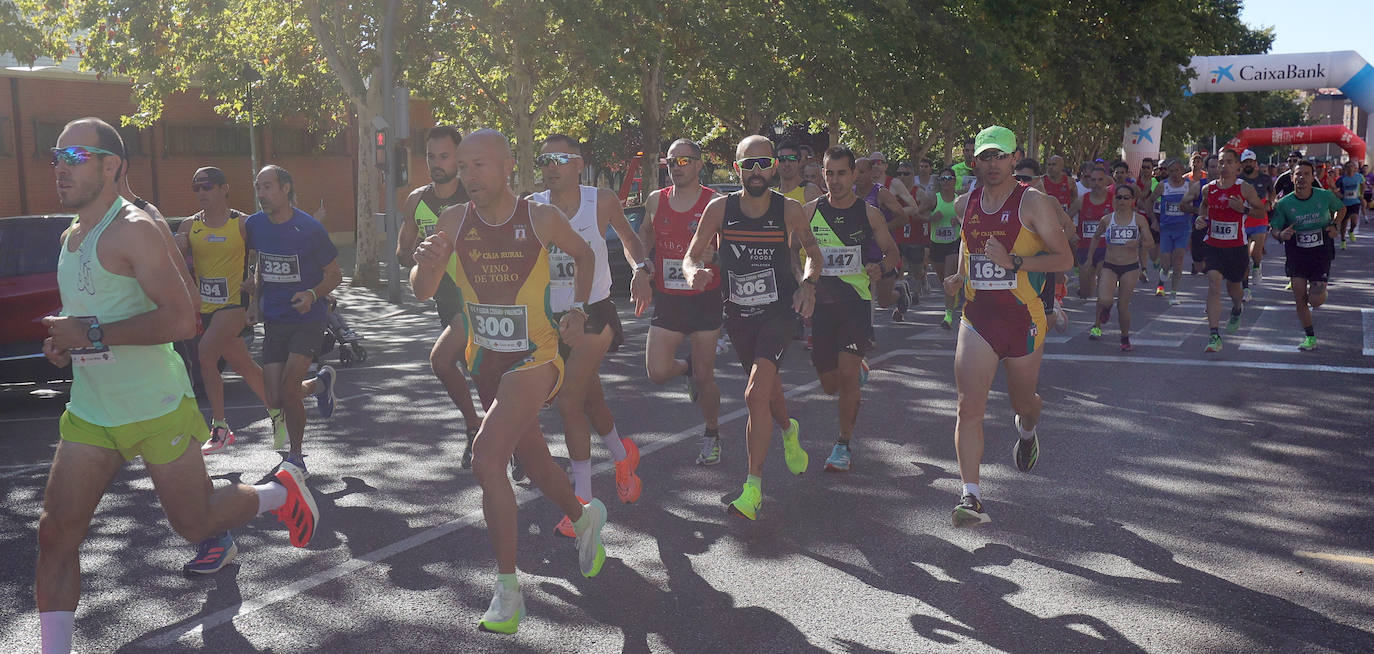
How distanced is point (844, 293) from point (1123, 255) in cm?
611

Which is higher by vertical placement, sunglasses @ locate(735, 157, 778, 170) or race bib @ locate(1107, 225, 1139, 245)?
sunglasses @ locate(735, 157, 778, 170)

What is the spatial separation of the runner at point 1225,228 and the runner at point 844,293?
19.4 ft

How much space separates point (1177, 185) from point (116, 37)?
714 inches

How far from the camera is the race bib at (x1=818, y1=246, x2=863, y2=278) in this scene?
7.25 m

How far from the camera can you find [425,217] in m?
7.76

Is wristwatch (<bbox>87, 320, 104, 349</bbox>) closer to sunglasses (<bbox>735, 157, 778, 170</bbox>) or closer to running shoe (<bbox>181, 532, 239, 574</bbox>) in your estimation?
running shoe (<bbox>181, 532, 239, 574</bbox>)

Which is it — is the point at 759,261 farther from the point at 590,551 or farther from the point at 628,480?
the point at 590,551

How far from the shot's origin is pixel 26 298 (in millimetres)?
9625

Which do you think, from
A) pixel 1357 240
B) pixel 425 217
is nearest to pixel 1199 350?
pixel 425 217

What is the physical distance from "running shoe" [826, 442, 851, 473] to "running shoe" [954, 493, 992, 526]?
4.19ft

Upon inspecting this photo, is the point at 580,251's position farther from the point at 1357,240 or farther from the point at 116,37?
the point at 1357,240

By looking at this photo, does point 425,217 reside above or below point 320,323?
above

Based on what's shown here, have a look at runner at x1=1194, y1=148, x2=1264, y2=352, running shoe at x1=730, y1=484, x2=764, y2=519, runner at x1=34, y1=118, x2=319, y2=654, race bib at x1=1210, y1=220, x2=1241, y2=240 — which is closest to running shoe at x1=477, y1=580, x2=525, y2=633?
runner at x1=34, y1=118, x2=319, y2=654

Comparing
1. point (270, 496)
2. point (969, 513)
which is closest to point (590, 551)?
point (270, 496)
